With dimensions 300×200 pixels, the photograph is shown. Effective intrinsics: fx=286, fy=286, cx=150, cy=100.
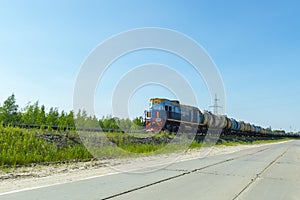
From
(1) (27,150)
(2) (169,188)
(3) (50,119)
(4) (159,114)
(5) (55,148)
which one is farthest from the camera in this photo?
(4) (159,114)

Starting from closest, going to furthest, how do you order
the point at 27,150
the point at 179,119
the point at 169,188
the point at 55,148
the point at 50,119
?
1. the point at 169,188
2. the point at 27,150
3. the point at 55,148
4. the point at 50,119
5. the point at 179,119

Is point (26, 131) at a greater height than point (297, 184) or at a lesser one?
greater

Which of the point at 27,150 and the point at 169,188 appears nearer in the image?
the point at 169,188

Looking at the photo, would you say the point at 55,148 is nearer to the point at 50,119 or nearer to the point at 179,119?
the point at 50,119

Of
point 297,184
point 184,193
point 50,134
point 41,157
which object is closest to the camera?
point 184,193

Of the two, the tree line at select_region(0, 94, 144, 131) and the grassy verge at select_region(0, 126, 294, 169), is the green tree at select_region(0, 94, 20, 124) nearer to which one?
the tree line at select_region(0, 94, 144, 131)

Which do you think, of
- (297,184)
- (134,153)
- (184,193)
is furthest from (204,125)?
(184,193)

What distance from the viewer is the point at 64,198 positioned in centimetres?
543

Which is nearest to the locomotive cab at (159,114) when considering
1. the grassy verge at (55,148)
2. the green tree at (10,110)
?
the grassy verge at (55,148)

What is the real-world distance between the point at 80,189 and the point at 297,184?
5942 millimetres

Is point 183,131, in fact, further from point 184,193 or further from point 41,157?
point 184,193

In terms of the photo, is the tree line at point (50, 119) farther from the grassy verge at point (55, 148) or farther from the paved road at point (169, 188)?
the paved road at point (169, 188)

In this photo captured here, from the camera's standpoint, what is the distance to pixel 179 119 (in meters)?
31.3

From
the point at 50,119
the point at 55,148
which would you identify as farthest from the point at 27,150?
the point at 50,119
